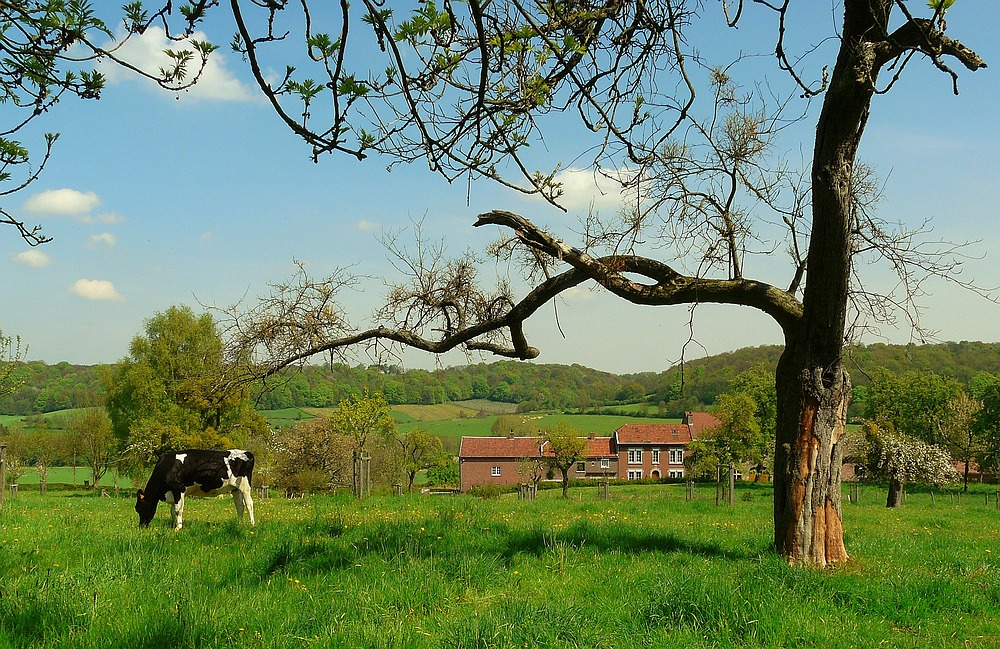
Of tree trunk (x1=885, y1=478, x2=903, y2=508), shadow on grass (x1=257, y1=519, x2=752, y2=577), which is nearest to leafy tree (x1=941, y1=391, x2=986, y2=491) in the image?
tree trunk (x1=885, y1=478, x2=903, y2=508)

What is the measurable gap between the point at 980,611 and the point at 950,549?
4.34m

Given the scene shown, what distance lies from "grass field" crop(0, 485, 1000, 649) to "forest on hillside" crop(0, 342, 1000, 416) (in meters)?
1.97

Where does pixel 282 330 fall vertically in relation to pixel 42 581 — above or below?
above

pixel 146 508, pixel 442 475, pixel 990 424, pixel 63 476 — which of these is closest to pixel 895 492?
pixel 990 424

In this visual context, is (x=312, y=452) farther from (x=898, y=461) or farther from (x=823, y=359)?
(x=823, y=359)

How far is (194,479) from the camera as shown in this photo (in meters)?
14.2

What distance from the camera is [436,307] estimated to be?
34.6ft

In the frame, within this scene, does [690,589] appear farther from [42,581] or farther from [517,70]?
[42,581]

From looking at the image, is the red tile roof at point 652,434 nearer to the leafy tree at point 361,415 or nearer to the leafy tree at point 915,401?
the leafy tree at point 915,401

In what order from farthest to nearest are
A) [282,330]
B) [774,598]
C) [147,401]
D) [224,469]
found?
[147,401] < [224,469] < [282,330] < [774,598]

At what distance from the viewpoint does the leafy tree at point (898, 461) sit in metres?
30.7

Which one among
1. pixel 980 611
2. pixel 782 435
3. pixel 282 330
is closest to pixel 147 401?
pixel 282 330

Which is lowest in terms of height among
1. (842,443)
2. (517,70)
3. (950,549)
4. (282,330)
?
(950,549)

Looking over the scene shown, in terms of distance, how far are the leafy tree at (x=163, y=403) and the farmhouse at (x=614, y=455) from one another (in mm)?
55833
